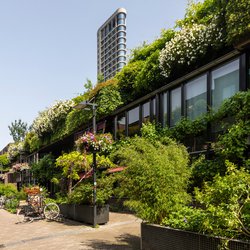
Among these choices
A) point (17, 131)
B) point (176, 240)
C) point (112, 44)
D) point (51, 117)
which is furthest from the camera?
point (112, 44)

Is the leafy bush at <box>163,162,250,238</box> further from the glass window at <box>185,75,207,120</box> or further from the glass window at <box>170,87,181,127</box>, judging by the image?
the glass window at <box>170,87,181,127</box>

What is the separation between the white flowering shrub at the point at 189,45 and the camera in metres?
14.3

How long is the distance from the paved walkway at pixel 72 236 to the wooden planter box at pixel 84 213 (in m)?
0.32

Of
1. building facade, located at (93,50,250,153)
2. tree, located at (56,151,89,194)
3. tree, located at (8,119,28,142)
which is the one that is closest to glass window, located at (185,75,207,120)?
building facade, located at (93,50,250,153)

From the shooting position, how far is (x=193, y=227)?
22.9 feet

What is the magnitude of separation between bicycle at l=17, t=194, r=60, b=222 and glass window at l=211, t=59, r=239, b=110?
9103 millimetres

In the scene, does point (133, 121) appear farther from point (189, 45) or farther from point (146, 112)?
point (189, 45)

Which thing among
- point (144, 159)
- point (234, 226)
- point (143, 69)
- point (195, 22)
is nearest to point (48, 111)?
point (143, 69)

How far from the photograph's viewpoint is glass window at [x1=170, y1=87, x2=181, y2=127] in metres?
16.2

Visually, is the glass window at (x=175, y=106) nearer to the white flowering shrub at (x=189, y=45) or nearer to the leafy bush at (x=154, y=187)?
the white flowering shrub at (x=189, y=45)

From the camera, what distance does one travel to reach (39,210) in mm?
16656

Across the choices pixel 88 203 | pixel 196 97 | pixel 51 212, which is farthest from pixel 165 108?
pixel 51 212

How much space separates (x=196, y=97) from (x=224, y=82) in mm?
1768

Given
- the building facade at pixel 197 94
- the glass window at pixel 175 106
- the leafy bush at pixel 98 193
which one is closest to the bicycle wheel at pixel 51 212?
the leafy bush at pixel 98 193
